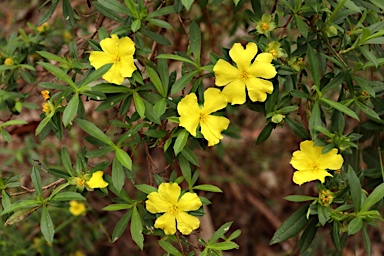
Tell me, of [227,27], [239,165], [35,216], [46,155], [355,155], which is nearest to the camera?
[355,155]

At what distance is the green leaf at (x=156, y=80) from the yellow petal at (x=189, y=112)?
78mm

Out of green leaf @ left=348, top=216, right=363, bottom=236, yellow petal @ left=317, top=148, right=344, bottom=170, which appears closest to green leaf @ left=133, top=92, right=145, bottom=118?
yellow petal @ left=317, top=148, right=344, bottom=170

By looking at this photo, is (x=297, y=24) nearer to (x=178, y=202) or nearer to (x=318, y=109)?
(x=318, y=109)

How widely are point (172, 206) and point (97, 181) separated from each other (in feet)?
0.62

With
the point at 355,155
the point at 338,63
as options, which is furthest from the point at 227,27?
the point at 338,63

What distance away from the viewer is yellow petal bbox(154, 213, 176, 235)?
4.05 ft

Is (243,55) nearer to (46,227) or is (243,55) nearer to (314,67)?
(314,67)

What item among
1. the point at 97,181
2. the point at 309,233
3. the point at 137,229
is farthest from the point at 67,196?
the point at 309,233

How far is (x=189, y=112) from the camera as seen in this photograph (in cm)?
122

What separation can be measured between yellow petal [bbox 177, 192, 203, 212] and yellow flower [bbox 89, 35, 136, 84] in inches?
12.3

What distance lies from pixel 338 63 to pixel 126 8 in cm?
54

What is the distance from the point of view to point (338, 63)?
49.5 inches

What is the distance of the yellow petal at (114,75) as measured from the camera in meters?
1.21

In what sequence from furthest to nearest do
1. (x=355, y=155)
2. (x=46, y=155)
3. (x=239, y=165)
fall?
(x=239, y=165)
(x=46, y=155)
(x=355, y=155)
